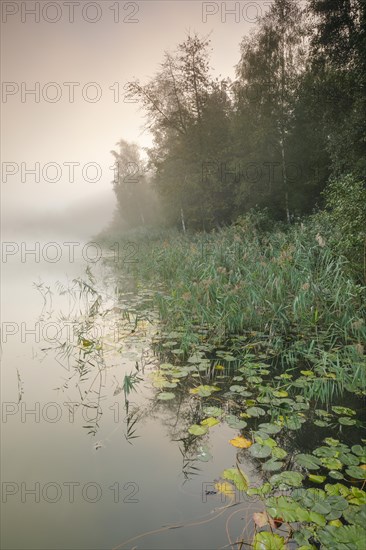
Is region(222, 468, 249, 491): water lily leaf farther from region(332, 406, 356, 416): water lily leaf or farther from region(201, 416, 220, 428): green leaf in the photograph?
region(332, 406, 356, 416): water lily leaf

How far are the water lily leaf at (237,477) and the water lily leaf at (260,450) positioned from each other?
185 millimetres

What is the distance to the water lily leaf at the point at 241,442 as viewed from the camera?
2676 millimetres

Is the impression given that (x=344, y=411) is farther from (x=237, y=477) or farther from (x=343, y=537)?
(x=343, y=537)

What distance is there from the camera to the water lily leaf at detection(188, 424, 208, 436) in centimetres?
289

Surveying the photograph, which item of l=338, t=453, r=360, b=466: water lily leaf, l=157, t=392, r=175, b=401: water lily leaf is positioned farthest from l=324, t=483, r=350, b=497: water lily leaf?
l=157, t=392, r=175, b=401: water lily leaf

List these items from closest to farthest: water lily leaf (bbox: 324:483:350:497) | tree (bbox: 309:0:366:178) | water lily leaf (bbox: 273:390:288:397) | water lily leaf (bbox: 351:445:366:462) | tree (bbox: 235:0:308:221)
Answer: water lily leaf (bbox: 324:483:350:497), water lily leaf (bbox: 351:445:366:462), water lily leaf (bbox: 273:390:288:397), tree (bbox: 309:0:366:178), tree (bbox: 235:0:308:221)

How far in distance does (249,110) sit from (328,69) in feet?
16.5

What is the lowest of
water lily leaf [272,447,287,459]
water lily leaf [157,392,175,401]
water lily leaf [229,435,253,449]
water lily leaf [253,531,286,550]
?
water lily leaf [253,531,286,550]

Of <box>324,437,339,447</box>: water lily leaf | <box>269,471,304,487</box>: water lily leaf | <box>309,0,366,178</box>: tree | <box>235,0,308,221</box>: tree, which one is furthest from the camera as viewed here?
<box>235,0,308,221</box>: tree

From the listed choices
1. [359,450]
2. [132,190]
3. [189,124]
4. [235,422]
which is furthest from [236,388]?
[132,190]

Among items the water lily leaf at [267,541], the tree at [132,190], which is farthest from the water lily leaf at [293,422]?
the tree at [132,190]

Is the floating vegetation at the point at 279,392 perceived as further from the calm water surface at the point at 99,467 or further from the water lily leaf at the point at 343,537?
the calm water surface at the point at 99,467

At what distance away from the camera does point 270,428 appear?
283 centimetres

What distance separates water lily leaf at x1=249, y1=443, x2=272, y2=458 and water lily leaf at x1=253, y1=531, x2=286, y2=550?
675 mm
